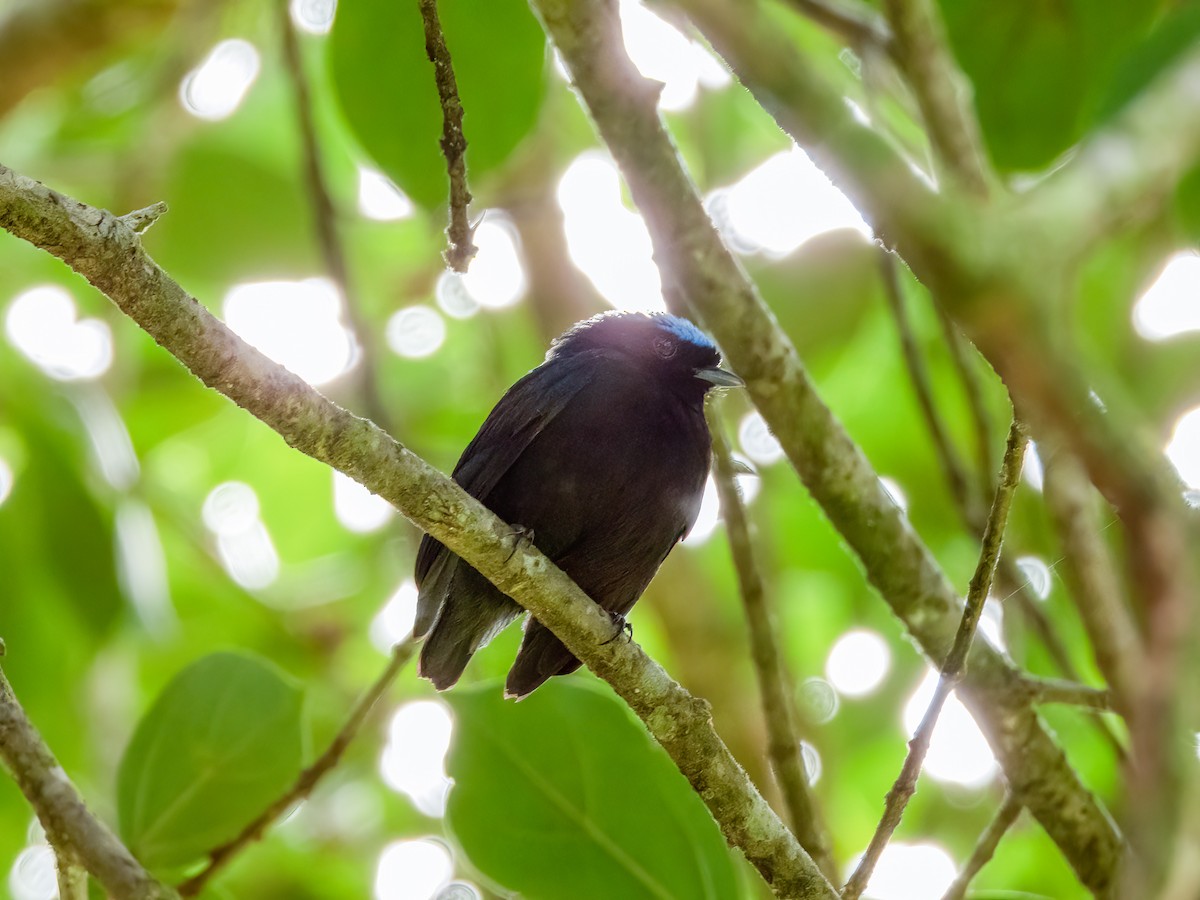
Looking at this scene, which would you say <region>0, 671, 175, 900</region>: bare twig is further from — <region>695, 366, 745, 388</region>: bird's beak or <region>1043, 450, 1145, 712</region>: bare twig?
<region>1043, 450, 1145, 712</region>: bare twig

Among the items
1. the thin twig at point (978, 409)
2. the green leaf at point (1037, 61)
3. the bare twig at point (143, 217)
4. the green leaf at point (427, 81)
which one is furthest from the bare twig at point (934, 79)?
the bare twig at point (143, 217)

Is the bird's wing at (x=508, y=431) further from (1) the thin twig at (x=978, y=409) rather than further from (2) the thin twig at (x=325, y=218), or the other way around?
(1) the thin twig at (x=978, y=409)

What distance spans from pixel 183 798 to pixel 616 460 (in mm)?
1406

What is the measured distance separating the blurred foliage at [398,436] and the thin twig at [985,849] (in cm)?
51

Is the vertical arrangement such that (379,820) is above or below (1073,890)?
below

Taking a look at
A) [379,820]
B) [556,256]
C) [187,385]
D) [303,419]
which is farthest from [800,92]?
[379,820]

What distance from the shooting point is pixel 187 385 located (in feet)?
18.6

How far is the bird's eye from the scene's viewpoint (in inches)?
167

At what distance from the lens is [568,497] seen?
3607 mm

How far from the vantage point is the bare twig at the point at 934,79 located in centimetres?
349

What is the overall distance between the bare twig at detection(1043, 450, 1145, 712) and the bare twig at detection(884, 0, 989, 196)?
84 cm

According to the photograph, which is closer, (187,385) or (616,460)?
(616,460)

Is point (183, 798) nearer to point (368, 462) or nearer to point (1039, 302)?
point (368, 462)

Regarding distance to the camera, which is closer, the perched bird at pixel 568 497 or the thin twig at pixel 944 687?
the thin twig at pixel 944 687
